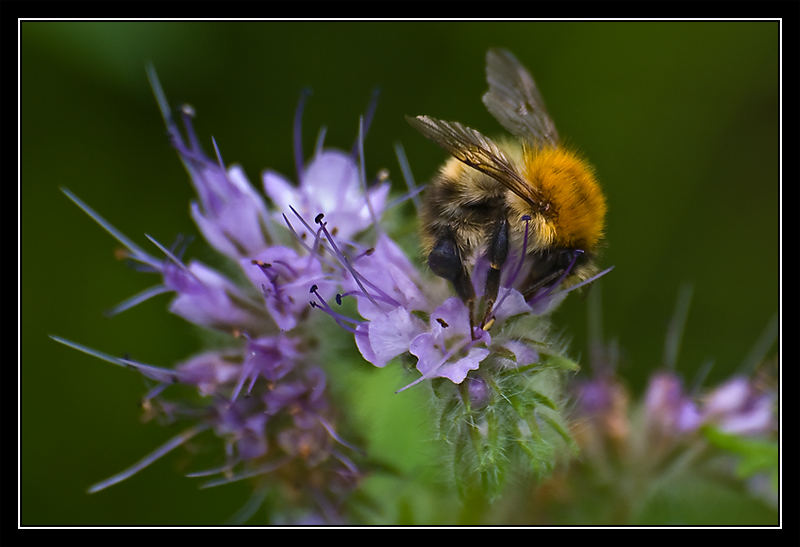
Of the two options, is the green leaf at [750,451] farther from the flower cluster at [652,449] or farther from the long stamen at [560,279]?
the long stamen at [560,279]

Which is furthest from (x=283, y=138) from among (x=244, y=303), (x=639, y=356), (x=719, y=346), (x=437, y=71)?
(x=719, y=346)

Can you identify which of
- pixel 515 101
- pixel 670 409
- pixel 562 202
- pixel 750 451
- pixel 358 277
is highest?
pixel 515 101

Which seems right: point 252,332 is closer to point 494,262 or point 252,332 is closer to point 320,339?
point 320,339

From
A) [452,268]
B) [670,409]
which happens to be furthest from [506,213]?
[670,409]

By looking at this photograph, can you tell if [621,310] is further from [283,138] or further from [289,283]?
[289,283]

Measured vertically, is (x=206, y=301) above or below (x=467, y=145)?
below

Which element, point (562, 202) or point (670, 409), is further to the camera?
point (670, 409)

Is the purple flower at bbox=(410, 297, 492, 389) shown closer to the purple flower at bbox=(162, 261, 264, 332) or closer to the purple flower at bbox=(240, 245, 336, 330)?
the purple flower at bbox=(240, 245, 336, 330)
